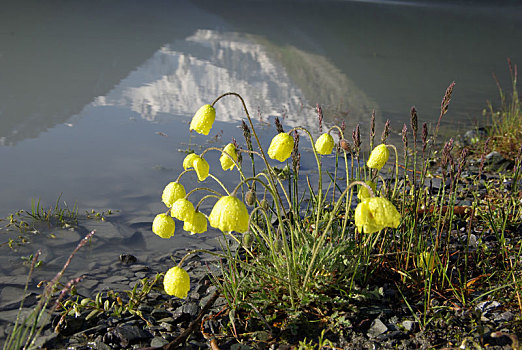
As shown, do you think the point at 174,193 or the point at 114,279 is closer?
the point at 174,193

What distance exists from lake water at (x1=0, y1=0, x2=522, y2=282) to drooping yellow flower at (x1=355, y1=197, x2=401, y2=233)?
5.61ft

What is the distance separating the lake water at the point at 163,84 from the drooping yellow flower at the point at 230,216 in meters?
1.44

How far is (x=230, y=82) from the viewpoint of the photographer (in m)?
8.30

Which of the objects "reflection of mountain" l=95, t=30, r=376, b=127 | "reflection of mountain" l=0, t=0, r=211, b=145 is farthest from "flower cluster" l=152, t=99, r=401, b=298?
"reflection of mountain" l=95, t=30, r=376, b=127

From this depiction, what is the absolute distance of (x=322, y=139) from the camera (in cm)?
246

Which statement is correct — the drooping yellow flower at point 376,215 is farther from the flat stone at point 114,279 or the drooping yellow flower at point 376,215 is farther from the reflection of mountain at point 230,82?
the reflection of mountain at point 230,82

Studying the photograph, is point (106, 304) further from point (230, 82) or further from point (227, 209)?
point (230, 82)

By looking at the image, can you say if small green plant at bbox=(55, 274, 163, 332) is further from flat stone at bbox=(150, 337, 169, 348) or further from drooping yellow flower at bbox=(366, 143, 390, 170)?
drooping yellow flower at bbox=(366, 143, 390, 170)

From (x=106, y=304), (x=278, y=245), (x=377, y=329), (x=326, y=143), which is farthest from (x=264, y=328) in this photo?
(x=326, y=143)

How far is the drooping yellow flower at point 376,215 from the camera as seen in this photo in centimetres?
180

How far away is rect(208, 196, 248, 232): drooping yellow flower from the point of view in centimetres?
185

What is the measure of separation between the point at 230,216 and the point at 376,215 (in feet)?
1.71

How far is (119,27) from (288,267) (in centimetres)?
1252

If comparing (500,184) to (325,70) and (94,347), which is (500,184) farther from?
(325,70)
